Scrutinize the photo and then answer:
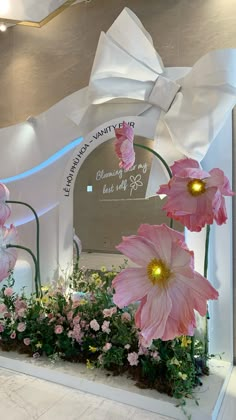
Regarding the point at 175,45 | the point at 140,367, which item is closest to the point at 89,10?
the point at 175,45

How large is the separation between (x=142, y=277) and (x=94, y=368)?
0.53 m

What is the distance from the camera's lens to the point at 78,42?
4.59ft

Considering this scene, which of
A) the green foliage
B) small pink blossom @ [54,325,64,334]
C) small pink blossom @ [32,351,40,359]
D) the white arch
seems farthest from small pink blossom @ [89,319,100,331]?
the white arch

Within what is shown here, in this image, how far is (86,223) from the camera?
1.24 metres

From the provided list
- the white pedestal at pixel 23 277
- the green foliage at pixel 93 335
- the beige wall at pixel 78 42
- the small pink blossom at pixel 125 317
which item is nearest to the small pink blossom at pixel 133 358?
the green foliage at pixel 93 335

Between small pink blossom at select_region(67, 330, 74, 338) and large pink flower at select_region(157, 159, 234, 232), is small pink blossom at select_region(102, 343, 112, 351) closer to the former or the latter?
small pink blossom at select_region(67, 330, 74, 338)

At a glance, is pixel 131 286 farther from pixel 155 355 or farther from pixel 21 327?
pixel 21 327

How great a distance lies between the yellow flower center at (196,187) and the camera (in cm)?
69

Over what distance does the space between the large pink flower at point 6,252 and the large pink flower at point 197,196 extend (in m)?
0.55

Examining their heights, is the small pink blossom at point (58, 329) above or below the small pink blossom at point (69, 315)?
below

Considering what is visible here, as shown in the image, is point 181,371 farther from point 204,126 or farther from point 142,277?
point 204,126

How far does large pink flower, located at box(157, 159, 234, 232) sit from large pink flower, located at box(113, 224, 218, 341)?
0.38 ft

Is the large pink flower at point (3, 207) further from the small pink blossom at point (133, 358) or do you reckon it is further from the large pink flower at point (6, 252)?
the small pink blossom at point (133, 358)

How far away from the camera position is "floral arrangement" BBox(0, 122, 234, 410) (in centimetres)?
58
